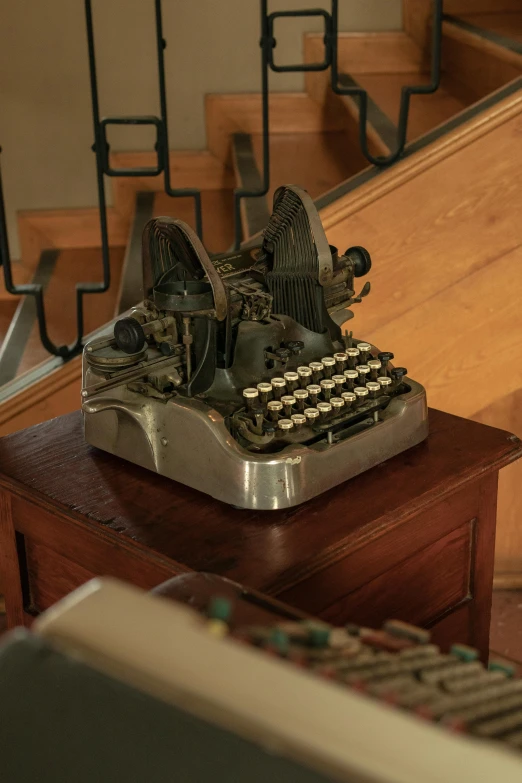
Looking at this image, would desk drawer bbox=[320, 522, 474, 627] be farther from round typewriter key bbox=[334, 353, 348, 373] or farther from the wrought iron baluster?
the wrought iron baluster

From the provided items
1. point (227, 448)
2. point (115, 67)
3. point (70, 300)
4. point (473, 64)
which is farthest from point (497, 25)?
point (227, 448)

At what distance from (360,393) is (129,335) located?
1.14 ft

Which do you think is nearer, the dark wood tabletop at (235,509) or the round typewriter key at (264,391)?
the dark wood tabletop at (235,509)

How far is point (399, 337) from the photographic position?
7.61 ft

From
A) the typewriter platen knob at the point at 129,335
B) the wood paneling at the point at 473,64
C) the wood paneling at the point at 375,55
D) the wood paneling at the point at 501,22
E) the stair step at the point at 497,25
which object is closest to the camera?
the typewriter platen knob at the point at 129,335

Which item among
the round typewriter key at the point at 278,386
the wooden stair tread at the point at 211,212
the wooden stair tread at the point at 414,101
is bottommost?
the wooden stair tread at the point at 211,212

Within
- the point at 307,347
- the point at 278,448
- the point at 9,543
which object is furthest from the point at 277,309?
the point at 9,543

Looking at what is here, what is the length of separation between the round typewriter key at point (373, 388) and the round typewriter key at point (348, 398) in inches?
1.5

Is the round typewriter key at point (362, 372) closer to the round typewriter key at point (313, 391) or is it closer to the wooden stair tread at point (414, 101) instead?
the round typewriter key at point (313, 391)

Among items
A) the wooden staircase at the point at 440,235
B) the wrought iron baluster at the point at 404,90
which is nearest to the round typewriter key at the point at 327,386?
the wooden staircase at the point at 440,235

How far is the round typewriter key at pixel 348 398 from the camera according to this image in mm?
1463

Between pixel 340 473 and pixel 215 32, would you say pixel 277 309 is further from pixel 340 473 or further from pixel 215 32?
pixel 215 32

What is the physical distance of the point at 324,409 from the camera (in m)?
1.42

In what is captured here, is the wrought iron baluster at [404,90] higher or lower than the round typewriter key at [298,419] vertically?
higher
